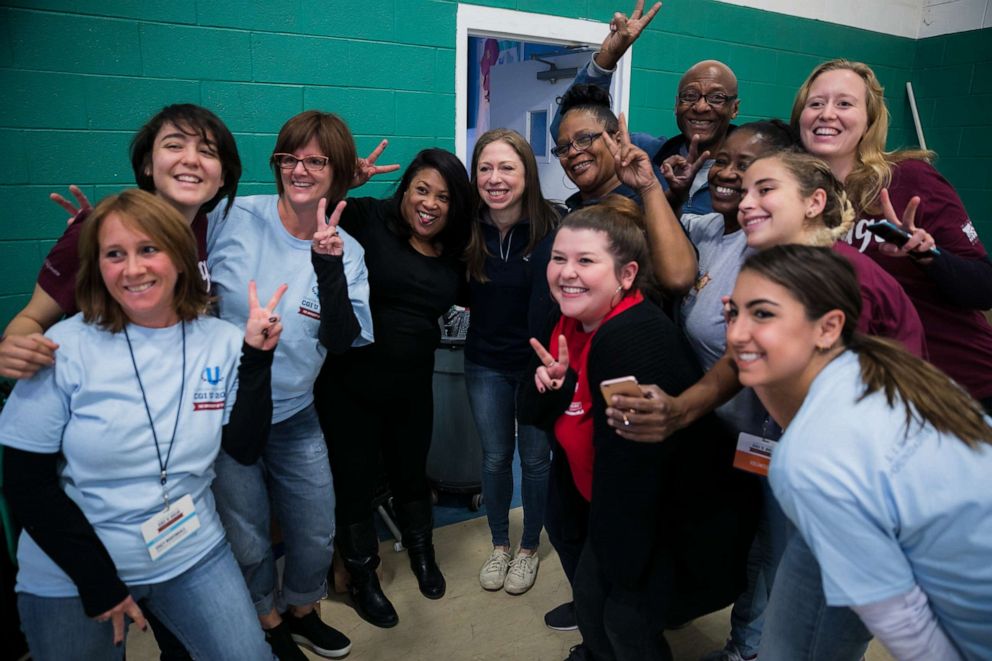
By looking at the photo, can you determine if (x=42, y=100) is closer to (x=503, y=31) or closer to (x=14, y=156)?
(x=14, y=156)

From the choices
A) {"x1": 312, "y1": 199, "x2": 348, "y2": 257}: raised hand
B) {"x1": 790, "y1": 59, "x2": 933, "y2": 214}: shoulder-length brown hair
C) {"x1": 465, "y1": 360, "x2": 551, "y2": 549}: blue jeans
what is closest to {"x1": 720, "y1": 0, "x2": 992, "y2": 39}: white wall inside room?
{"x1": 790, "y1": 59, "x2": 933, "y2": 214}: shoulder-length brown hair

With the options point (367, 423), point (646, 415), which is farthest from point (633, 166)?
point (367, 423)

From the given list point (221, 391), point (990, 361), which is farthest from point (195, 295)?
point (990, 361)

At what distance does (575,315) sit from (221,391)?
881mm

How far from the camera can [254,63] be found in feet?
8.98

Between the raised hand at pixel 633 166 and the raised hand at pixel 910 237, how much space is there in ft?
1.95

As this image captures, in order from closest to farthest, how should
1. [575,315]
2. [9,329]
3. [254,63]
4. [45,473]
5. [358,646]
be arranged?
[45,473] → [9,329] → [575,315] → [358,646] → [254,63]

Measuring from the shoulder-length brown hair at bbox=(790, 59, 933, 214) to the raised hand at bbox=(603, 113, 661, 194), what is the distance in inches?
20.4

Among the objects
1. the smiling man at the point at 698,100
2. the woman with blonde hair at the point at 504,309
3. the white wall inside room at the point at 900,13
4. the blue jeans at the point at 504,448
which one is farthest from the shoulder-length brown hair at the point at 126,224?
the white wall inside room at the point at 900,13

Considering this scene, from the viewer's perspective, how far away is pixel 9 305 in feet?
8.09

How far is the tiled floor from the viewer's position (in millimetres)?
2025

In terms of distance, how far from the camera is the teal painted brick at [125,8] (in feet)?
7.67

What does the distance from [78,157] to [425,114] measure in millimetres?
1544

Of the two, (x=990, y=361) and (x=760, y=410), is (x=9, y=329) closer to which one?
(x=760, y=410)
